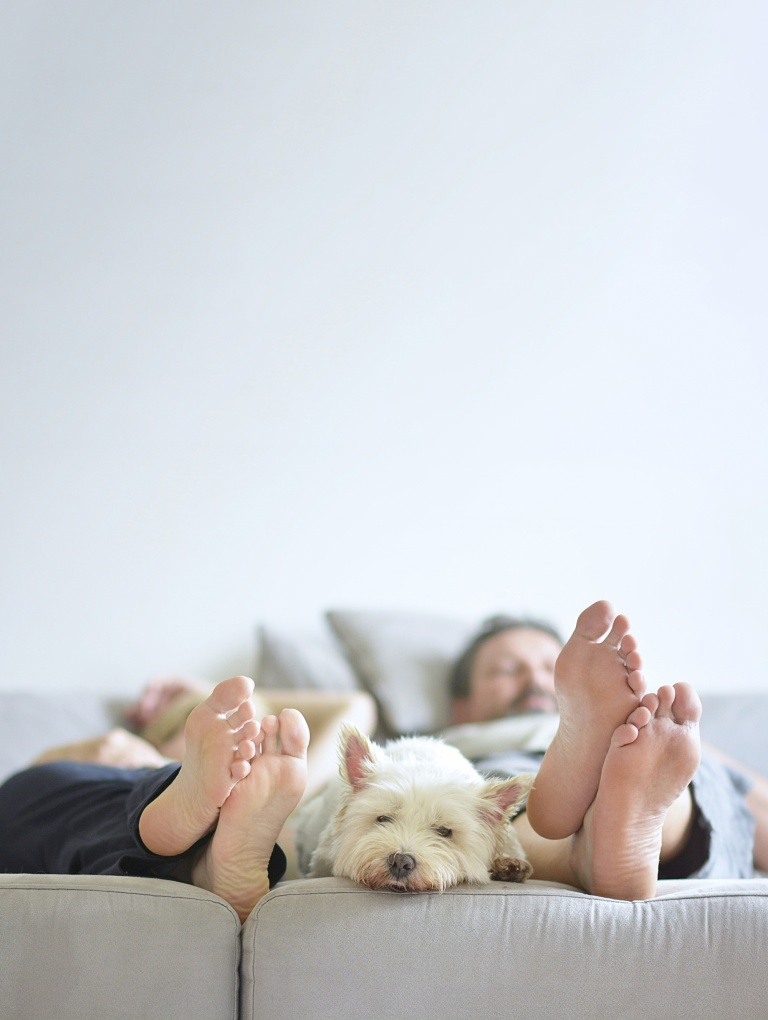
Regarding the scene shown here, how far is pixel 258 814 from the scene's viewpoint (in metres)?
1.06

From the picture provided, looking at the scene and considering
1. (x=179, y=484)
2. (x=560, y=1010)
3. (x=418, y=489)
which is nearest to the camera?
(x=560, y=1010)

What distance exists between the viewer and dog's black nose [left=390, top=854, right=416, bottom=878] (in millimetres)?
1020

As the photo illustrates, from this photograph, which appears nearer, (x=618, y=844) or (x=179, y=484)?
(x=618, y=844)

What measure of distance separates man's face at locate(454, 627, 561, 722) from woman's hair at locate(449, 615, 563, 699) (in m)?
0.01

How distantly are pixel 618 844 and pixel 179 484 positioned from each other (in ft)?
5.67

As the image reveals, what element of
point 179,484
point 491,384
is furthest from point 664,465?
point 179,484

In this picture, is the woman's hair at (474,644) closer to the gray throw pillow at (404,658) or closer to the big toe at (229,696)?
the gray throw pillow at (404,658)

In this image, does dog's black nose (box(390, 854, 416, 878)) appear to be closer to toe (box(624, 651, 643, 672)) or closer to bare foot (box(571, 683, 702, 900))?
bare foot (box(571, 683, 702, 900))

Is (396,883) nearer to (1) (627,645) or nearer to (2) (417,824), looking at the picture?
(2) (417,824)

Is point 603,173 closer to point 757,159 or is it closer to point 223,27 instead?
point 757,159

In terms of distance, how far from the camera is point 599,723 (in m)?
1.10

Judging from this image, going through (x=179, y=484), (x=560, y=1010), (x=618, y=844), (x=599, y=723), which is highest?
(x=179, y=484)

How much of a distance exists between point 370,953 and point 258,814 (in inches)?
7.4

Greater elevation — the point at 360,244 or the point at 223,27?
the point at 223,27
